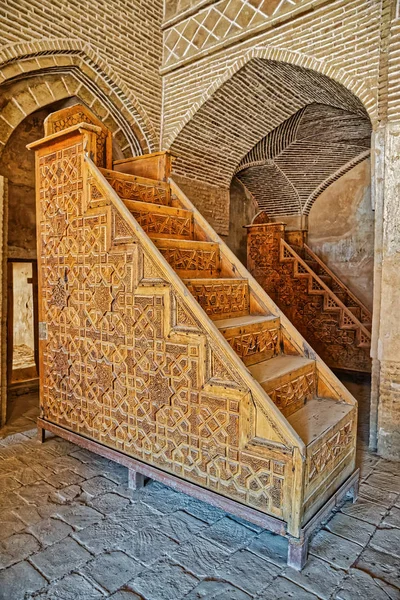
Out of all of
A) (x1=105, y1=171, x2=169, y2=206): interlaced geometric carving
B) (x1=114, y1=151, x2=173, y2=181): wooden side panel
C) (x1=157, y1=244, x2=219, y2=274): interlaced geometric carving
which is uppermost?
(x1=114, y1=151, x2=173, y2=181): wooden side panel

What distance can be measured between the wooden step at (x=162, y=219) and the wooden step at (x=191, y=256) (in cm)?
23

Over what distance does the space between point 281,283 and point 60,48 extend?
4.95m

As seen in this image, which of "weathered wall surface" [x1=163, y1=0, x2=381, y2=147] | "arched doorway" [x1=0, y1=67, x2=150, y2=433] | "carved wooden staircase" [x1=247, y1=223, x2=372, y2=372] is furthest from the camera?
"carved wooden staircase" [x1=247, y1=223, x2=372, y2=372]

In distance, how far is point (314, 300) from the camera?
7.09 meters

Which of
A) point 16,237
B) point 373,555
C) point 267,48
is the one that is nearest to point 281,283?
point 267,48

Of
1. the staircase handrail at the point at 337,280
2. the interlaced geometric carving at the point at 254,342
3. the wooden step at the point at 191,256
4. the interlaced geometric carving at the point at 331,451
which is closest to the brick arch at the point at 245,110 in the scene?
the staircase handrail at the point at 337,280

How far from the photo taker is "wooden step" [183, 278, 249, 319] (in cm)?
303

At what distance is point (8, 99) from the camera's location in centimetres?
475

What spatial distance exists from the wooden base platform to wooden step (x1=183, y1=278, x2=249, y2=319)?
1206mm

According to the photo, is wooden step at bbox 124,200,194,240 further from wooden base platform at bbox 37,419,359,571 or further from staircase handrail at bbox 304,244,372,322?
staircase handrail at bbox 304,244,372,322

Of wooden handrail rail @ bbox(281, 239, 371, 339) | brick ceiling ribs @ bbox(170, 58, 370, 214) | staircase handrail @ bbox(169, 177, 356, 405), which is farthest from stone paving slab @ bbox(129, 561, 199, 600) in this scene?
wooden handrail rail @ bbox(281, 239, 371, 339)

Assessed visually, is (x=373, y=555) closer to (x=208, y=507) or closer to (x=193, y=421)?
(x=208, y=507)

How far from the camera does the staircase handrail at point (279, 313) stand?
2.97 m

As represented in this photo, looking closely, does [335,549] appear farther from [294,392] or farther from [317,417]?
[294,392]
